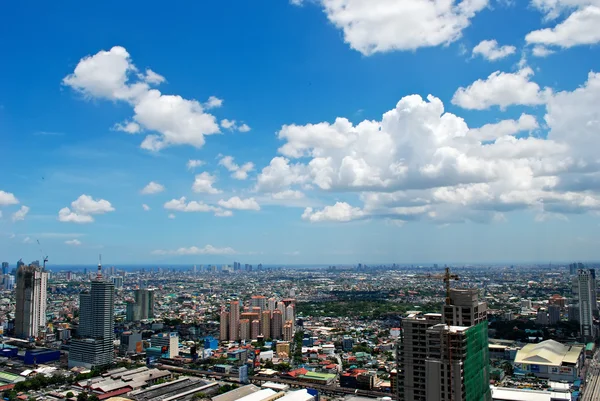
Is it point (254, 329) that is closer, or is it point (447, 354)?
point (447, 354)

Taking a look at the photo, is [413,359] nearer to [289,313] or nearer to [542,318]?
[289,313]

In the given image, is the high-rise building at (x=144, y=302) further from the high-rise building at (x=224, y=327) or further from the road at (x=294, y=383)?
the road at (x=294, y=383)

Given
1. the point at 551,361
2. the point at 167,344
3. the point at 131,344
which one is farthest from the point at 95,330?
the point at 551,361

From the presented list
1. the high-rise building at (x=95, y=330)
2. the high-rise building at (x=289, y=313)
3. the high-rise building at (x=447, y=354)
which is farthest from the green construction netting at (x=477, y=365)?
the high-rise building at (x=289, y=313)

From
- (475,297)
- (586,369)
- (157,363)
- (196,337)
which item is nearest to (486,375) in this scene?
(475,297)

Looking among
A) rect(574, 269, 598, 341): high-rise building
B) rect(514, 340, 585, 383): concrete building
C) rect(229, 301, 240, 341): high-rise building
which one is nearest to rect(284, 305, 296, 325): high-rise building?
rect(229, 301, 240, 341): high-rise building
